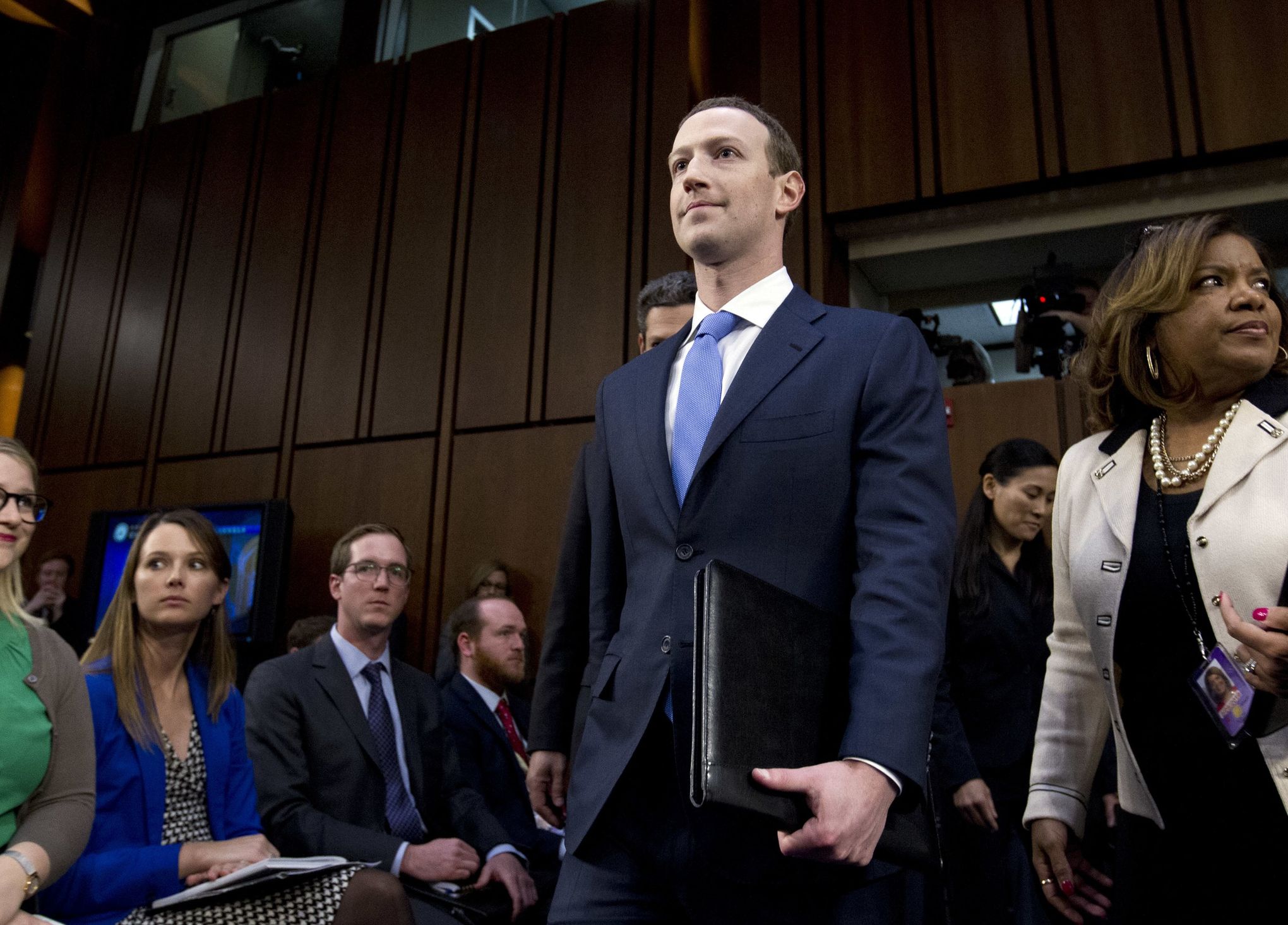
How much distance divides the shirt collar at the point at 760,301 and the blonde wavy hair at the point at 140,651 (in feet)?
4.79

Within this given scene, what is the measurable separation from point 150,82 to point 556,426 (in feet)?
14.3

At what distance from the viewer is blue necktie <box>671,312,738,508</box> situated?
46.2 inches

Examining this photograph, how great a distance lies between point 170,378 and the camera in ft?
19.8

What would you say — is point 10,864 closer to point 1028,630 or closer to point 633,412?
point 633,412

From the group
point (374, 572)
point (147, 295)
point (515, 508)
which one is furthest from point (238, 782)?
point (147, 295)

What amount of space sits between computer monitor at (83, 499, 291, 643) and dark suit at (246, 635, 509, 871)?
7.77 ft

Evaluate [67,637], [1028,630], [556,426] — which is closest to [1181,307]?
[1028,630]

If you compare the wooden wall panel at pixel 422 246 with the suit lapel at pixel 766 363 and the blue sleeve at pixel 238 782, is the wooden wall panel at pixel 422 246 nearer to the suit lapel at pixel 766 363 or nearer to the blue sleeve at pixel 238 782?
the blue sleeve at pixel 238 782

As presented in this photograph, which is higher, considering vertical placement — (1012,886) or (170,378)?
(170,378)

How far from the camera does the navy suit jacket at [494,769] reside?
300cm

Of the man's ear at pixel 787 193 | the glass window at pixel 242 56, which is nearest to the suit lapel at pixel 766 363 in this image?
the man's ear at pixel 787 193

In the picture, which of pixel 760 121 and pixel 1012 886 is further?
pixel 1012 886

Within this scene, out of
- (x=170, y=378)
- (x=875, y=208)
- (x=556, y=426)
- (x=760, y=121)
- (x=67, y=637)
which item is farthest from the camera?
(x=170, y=378)

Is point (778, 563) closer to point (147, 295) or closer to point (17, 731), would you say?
point (17, 731)
